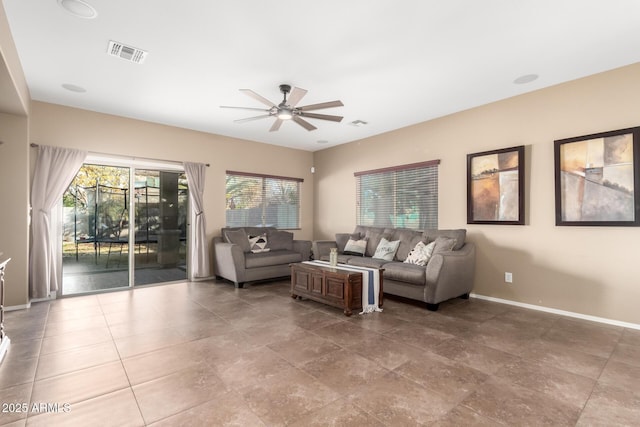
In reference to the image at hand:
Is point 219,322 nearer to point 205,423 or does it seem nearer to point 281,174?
point 205,423

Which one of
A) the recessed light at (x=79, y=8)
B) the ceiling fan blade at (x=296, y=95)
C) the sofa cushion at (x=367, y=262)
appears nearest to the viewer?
the recessed light at (x=79, y=8)

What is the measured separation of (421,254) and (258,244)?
9.71 ft

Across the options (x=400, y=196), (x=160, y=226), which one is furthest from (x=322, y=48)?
(x=160, y=226)

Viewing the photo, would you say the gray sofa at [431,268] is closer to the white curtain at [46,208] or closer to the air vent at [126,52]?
the air vent at [126,52]

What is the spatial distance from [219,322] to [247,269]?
1766 mm

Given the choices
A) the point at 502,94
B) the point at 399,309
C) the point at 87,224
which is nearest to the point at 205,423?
the point at 399,309

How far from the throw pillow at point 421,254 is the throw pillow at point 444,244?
0.26 feet

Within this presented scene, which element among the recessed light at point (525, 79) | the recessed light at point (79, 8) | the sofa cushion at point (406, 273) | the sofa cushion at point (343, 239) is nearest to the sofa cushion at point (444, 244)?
the sofa cushion at point (406, 273)

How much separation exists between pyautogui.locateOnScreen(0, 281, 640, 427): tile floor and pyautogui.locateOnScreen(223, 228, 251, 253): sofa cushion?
6.12 feet

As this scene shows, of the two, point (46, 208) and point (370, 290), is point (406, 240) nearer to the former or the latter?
point (370, 290)

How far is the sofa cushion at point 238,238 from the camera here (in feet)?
18.3

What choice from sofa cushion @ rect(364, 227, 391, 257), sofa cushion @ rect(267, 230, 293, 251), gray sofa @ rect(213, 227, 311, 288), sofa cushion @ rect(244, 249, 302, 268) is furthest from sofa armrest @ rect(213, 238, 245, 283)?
sofa cushion @ rect(364, 227, 391, 257)

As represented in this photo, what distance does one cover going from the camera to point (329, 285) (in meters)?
3.87

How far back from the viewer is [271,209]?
6828 mm
